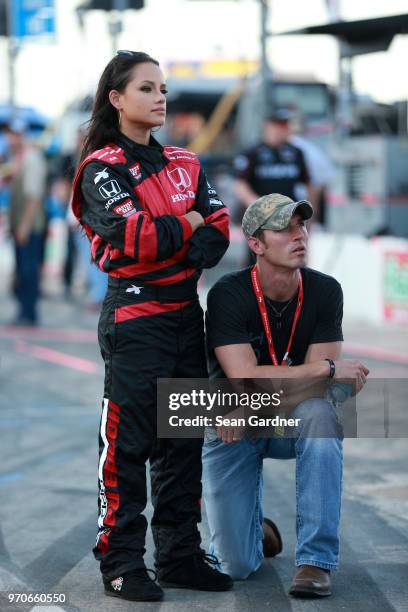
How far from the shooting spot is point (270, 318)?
14.6 ft

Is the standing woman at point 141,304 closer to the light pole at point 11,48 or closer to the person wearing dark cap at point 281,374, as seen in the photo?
the person wearing dark cap at point 281,374

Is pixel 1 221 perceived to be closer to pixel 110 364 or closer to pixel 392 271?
pixel 392 271

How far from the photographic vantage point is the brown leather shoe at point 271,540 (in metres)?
4.83

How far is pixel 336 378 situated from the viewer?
4.31 metres

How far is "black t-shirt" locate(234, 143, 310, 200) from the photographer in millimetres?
10219

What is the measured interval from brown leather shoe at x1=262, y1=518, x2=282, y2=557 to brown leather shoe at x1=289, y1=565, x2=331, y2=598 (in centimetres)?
50

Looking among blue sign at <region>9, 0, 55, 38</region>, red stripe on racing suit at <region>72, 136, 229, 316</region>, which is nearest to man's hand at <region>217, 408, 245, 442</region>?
red stripe on racing suit at <region>72, 136, 229, 316</region>

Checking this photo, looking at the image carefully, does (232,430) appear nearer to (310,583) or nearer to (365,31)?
(310,583)

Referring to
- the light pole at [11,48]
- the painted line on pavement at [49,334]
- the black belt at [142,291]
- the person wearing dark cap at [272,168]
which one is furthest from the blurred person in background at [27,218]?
the black belt at [142,291]

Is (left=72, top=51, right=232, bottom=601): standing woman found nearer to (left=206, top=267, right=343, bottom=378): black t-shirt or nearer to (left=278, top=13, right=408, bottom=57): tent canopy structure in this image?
(left=206, top=267, right=343, bottom=378): black t-shirt

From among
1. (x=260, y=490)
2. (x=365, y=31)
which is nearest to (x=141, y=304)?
A: (x=260, y=490)

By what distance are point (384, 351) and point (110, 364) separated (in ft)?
21.3

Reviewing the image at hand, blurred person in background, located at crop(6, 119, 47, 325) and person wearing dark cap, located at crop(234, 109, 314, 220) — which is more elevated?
person wearing dark cap, located at crop(234, 109, 314, 220)

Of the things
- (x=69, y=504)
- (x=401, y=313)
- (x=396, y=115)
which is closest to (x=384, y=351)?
(x=401, y=313)
